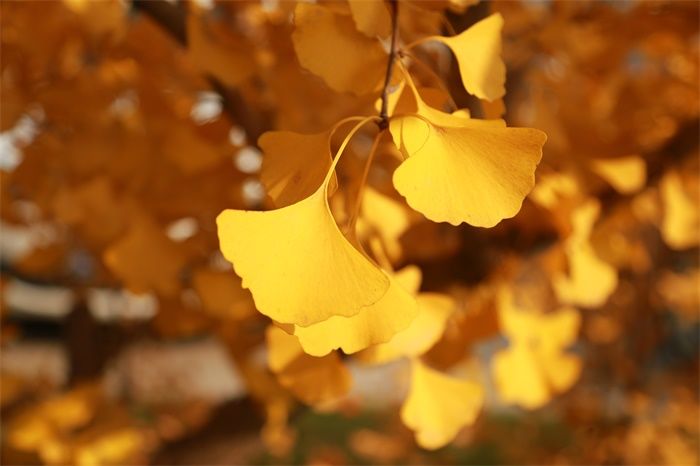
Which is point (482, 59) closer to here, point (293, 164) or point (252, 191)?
point (293, 164)

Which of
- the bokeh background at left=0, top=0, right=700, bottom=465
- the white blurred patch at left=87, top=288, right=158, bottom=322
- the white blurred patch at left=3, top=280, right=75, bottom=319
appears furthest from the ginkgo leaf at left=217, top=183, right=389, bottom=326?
the white blurred patch at left=3, top=280, right=75, bottom=319

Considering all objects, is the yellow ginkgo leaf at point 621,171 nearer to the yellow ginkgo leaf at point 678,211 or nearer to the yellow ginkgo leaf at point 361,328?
the yellow ginkgo leaf at point 678,211

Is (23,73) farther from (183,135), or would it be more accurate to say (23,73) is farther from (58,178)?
(183,135)

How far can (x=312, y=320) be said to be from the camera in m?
0.22

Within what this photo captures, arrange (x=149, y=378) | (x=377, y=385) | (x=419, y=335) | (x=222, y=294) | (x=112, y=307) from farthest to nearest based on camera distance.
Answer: (x=377, y=385)
(x=149, y=378)
(x=112, y=307)
(x=222, y=294)
(x=419, y=335)

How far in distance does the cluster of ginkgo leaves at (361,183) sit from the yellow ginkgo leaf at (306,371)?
0.13 m

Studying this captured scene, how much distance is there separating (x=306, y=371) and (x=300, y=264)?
0.17 metres

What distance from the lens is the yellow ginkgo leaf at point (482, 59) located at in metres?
0.28

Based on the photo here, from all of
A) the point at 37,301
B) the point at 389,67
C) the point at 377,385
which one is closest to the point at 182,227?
the point at 389,67

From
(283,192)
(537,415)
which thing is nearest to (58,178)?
(283,192)

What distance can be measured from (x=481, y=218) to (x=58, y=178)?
1.80 ft

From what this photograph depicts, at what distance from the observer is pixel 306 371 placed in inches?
15.1

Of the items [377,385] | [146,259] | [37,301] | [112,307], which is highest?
[146,259]

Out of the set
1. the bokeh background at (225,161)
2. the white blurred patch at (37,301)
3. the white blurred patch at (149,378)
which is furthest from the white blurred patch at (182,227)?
the white blurred patch at (37,301)
